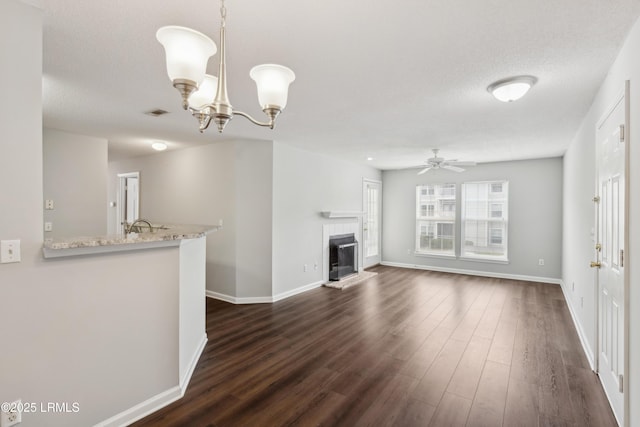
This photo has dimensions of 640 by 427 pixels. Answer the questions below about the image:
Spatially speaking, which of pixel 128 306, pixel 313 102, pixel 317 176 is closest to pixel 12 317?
pixel 128 306

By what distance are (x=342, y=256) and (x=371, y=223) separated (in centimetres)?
181

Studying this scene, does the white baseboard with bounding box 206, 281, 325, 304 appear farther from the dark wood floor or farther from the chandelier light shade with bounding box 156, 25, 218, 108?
the chandelier light shade with bounding box 156, 25, 218, 108

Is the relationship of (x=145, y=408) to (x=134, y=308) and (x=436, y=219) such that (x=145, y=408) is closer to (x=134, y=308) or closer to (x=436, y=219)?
(x=134, y=308)

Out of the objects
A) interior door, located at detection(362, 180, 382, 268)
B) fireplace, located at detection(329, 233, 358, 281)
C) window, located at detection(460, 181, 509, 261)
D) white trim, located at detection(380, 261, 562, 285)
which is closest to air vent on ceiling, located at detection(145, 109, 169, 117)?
fireplace, located at detection(329, 233, 358, 281)

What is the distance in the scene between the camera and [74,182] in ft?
14.4

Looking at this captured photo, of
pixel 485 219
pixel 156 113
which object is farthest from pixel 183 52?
pixel 485 219

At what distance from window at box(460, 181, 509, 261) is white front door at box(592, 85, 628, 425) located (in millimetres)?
4043

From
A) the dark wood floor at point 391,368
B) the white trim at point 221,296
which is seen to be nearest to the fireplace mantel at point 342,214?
the dark wood floor at point 391,368

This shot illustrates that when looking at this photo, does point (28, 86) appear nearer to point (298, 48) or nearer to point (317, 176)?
point (298, 48)

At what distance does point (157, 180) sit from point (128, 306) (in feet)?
14.8

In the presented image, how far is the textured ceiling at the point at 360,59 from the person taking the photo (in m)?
1.64

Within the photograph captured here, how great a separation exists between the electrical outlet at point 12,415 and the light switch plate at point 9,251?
744mm

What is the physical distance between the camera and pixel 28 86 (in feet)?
5.34

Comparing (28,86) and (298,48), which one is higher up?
(298,48)
